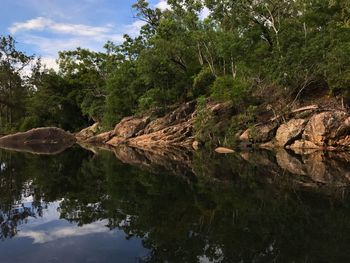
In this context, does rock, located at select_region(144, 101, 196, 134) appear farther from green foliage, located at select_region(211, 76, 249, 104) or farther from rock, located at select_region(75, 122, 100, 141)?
rock, located at select_region(75, 122, 100, 141)

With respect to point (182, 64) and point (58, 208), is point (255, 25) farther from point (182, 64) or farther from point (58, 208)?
point (58, 208)

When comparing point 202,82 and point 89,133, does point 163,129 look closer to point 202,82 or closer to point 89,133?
point 202,82

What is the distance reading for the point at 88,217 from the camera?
30.6ft

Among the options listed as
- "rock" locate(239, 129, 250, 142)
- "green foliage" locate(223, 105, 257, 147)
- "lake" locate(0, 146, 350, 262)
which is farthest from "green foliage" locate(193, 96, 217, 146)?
"lake" locate(0, 146, 350, 262)

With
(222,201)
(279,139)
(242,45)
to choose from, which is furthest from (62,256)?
(242,45)

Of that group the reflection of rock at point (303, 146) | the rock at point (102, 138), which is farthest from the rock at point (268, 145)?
the rock at point (102, 138)

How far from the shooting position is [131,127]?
41.2 meters

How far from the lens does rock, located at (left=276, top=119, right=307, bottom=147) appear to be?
27125 millimetres

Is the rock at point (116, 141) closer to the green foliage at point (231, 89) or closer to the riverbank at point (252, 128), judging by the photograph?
the riverbank at point (252, 128)

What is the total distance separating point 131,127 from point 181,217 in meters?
33.0

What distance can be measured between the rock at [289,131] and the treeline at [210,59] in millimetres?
3397

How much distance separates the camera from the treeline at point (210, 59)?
2853cm

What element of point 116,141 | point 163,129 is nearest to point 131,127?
point 116,141

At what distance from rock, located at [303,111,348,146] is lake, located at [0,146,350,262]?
9.67m
